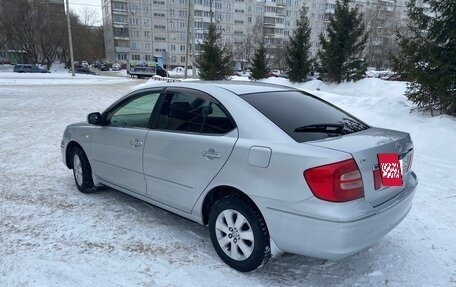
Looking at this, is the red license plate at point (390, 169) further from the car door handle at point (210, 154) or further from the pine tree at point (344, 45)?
the pine tree at point (344, 45)

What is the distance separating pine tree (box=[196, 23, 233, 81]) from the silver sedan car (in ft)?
58.2

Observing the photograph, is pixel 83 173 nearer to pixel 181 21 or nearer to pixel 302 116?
pixel 302 116

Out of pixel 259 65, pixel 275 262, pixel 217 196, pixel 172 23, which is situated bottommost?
pixel 275 262

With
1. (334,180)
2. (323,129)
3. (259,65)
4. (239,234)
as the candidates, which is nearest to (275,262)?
(239,234)

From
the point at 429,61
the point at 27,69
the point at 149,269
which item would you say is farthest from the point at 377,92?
the point at 27,69

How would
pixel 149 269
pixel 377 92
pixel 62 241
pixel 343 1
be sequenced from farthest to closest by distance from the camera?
pixel 343 1 → pixel 377 92 → pixel 62 241 → pixel 149 269

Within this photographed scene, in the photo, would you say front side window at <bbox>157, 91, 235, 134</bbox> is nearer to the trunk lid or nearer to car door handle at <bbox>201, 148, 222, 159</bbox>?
car door handle at <bbox>201, 148, 222, 159</bbox>

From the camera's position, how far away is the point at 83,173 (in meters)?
4.61

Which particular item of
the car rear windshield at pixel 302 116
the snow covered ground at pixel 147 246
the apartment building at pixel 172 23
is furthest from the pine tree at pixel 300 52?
the apartment building at pixel 172 23

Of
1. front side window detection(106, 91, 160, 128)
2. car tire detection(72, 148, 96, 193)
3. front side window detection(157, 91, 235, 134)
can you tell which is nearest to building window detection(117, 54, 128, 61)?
car tire detection(72, 148, 96, 193)

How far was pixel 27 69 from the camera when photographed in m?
45.6

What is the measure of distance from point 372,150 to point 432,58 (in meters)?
6.76

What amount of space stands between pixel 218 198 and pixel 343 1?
67.5 ft

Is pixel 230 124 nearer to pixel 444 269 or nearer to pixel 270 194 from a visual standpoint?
pixel 270 194
